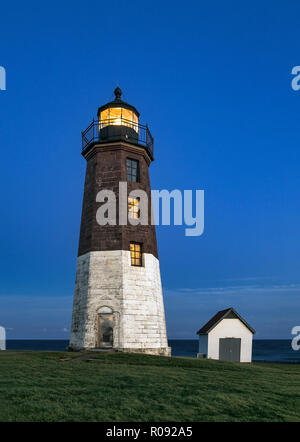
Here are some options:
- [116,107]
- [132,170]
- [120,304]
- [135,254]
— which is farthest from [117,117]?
[120,304]

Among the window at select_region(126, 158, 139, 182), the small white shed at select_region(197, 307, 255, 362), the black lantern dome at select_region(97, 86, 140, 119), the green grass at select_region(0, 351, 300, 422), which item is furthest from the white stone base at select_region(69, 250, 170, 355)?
the black lantern dome at select_region(97, 86, 140, 119)

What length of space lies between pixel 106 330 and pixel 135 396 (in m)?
11.3

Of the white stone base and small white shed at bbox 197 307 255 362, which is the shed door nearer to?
small white shed at bbox 197 307 255 362

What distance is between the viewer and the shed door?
91.4 feet

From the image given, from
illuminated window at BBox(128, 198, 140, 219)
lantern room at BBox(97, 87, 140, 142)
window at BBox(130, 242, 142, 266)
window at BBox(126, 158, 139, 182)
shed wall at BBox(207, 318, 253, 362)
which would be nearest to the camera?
window at BBox(130, 242, 142, 266)

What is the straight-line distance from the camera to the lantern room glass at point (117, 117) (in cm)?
2312

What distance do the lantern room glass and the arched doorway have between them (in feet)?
39.6

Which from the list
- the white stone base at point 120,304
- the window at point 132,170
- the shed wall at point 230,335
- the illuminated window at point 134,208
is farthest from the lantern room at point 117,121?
the shed wall at point 230,335

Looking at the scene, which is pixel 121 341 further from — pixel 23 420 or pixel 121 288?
pixel 23 420

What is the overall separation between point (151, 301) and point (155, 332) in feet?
5.83

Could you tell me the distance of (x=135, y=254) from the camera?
2122 centimetres

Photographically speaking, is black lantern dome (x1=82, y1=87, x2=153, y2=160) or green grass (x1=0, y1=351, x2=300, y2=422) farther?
black lantern dome (x1=82, y1=87, x2=153, y2=160)

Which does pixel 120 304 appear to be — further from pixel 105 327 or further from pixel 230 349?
pixel 230 349
